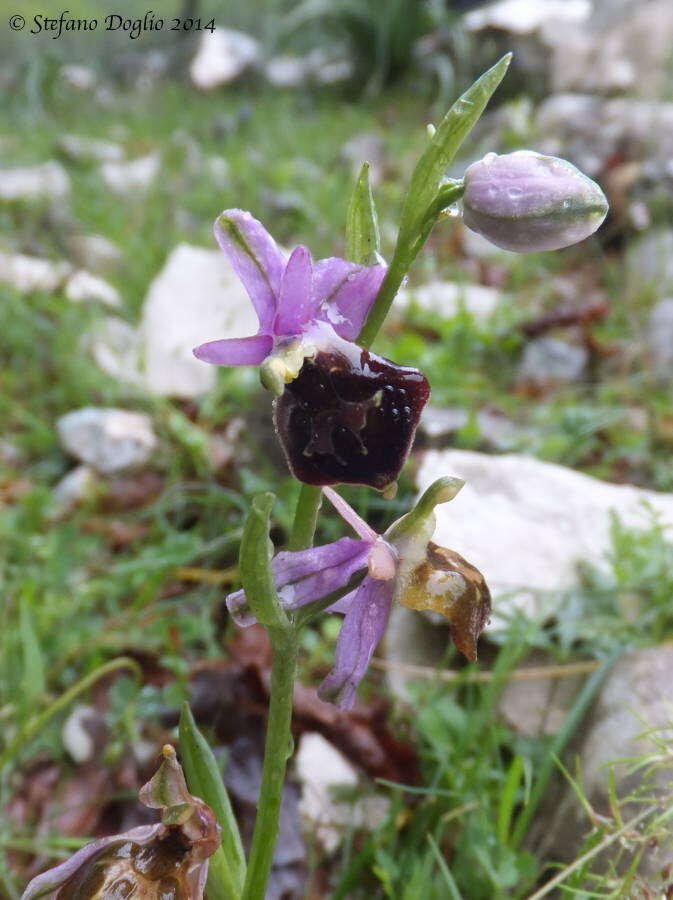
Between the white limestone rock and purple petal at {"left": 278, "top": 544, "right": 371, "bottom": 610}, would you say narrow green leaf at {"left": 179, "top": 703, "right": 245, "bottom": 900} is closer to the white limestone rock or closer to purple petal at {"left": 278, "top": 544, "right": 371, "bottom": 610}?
purple petal at {"left": 278, "top": 544, "right": 371, "bottom": 610}

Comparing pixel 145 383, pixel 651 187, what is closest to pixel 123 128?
pixel 651 187

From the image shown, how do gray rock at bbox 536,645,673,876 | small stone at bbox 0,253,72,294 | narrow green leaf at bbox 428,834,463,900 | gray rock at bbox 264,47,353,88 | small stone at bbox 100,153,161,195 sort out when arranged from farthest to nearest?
gray rock at bbox 264,47,353,88
small stone at bbox 100,153,161,195
small stone at bbox 0,253,72,294
gray rock at bbox 536,645,673,876
narrow green leaf at bbox 428,834,463,900

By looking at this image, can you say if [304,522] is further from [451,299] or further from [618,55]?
[618,55]

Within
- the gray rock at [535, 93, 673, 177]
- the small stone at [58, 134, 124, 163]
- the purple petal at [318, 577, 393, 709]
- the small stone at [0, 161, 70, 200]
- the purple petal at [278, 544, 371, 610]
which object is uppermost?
the gray rock at [535, 93, 673, 177]

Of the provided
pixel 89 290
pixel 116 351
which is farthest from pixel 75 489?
pixel 89 290

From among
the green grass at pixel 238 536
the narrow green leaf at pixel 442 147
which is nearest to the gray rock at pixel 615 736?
the green grass at pixel 238 536

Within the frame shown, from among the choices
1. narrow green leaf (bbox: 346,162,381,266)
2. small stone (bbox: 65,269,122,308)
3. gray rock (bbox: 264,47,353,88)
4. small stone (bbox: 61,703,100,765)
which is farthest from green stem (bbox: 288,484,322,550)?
gray rock (bbox: 264,47,353,88)

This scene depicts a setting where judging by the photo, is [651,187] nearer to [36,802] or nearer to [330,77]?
[36,802]
